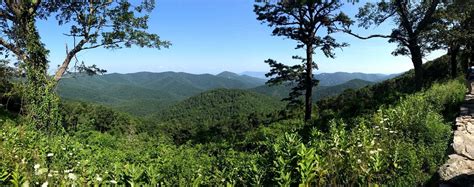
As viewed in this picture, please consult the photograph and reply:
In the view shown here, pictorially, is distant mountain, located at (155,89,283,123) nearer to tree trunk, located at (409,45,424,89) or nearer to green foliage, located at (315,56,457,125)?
green foliage, located at (315,56,457,125)

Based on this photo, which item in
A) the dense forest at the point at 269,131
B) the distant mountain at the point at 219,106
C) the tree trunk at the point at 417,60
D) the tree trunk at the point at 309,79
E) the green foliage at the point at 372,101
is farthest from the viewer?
the distant mountain at the point at 219,106

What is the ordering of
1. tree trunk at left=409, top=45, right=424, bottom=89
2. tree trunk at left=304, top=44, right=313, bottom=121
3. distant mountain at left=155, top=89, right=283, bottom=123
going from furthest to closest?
distant mountain at left=155, top=89, right=283, bottom=123
tree trunk at left=304, top=44, right=313, bottom=121
tree trunk at left=409, top=45, right=424, bottom=89

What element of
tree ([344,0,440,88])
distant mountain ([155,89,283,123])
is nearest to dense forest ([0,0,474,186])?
tree ([344,0,440,88])

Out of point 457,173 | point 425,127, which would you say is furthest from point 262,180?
point 425,127

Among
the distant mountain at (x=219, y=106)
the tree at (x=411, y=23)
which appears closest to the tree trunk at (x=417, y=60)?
the tree at (x=411, y=23)

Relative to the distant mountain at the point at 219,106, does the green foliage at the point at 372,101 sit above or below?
above

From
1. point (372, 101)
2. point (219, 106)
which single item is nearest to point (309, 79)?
point (372, 101)

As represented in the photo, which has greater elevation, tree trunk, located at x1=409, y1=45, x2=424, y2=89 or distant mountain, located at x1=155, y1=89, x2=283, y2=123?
tree trunk, located at x1=409, y1=45, x2=424, y2=89

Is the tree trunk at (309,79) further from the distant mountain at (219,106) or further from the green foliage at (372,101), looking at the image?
the distant mountain at (219,106)

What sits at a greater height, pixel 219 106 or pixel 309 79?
pixel 309 79

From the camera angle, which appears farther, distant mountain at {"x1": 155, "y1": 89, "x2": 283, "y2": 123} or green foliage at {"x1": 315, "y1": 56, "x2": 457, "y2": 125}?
distant mountain at {"x1": 155, "y1": 89, "x2": 283, "y2": 123}

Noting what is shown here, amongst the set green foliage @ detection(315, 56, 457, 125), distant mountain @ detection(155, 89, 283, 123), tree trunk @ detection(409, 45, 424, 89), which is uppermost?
tree trunk @ detection(409, 45, 424, 89)

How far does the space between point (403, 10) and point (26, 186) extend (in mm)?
17968

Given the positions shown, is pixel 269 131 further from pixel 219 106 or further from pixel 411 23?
pixel 219 106
